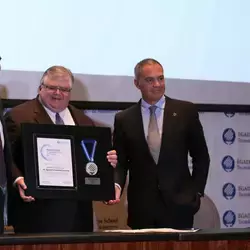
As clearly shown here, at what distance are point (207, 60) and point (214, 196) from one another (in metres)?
0.88

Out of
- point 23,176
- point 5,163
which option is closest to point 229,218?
point 23,176

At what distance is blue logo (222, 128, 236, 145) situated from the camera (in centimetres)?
439

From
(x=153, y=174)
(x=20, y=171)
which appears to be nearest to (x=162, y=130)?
(x=153, y=174)

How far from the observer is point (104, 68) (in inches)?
161

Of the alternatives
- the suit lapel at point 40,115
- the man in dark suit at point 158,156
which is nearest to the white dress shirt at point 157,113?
the man in dark suit at point 158,156

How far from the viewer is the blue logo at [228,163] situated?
438cm

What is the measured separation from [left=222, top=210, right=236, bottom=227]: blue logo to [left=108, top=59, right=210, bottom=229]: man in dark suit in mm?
905

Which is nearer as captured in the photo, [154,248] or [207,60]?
[154,248]

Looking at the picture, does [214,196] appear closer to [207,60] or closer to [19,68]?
[207,60]

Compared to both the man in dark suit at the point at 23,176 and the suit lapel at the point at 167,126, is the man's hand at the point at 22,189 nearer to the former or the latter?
the man in dark suit at the point at 23,176

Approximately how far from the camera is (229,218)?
4.37 meters

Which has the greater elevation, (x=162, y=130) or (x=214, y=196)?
(x=162, y=130)

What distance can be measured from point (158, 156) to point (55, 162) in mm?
633

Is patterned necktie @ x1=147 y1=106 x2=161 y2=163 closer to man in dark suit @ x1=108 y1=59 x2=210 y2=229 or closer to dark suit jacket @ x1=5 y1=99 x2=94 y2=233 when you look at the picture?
man in dark suit @ x1=108 y1=59 x2=210 y2=229
